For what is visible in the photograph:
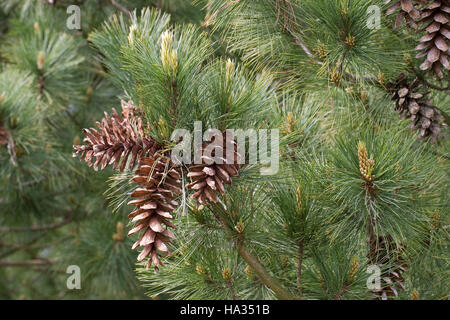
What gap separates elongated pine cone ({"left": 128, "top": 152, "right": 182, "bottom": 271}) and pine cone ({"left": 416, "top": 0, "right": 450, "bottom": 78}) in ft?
1.97

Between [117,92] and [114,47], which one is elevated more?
[117,92]

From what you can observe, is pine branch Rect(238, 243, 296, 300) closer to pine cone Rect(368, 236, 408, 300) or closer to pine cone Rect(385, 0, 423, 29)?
pine cone Rect(368, 236, 408, 300)

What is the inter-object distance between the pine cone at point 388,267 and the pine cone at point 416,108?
270 mm

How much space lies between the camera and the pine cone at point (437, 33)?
3.99 ft

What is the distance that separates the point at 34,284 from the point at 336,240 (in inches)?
116

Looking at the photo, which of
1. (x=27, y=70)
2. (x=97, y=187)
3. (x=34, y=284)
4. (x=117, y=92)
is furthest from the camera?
(x=34, y=284)

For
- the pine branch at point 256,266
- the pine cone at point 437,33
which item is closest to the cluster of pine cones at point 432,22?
the pine cone at point 437,33

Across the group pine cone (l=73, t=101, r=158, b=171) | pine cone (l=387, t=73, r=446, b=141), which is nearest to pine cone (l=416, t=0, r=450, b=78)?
pine cone (l=387, t=73, r=446, b=141)

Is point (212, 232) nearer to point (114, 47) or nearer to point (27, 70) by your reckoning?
point (114, 47)

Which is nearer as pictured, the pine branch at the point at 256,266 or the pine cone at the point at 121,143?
the pine cone at the point at 121,143

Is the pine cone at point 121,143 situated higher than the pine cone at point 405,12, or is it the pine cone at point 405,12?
the pine cone at point 405,12

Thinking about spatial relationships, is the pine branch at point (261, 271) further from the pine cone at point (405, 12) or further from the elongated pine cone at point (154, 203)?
the pine cone at point (405, 12)
